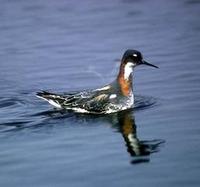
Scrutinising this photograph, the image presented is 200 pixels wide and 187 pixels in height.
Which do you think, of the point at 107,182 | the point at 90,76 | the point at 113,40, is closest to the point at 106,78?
the point at 90,76

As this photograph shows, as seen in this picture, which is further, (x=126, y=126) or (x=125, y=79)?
(x=125, y=79)

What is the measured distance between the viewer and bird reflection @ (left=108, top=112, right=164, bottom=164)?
1453 cm

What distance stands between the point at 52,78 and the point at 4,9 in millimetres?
8235

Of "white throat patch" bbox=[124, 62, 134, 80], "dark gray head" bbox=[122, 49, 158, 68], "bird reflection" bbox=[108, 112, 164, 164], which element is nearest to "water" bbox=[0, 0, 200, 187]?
"bird reflection" bbox=[108, 112, 164, 164]

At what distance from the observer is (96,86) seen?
1944 cm

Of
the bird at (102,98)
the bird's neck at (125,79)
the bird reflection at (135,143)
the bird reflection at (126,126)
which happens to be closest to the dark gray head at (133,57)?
the bird at (102,98)

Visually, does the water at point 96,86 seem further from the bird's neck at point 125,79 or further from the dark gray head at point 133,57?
the dark gray head at point 133,57

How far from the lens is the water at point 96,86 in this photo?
13.7 m

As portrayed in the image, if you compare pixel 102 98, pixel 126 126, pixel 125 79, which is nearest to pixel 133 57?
pixel 125 79

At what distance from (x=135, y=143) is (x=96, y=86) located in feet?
14.3

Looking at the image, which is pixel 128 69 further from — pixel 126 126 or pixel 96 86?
pixel 126 126

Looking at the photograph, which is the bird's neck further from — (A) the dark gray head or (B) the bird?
(A) the dark gray head

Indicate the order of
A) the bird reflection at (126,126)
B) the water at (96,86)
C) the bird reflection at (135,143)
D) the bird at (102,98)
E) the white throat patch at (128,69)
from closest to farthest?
the water at (96,86) < the bird reflection at (135,143) < the bird reflection at (126,126) < the bird at (102,98) < the white throat patch at (128,69)

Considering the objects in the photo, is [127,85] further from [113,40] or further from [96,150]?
[113,40]
